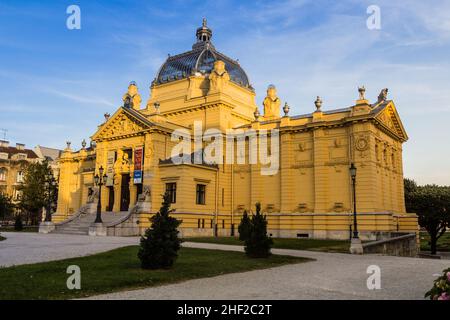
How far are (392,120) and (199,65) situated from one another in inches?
961

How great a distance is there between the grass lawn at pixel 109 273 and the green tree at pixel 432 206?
116ft

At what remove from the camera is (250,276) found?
14.4 metres

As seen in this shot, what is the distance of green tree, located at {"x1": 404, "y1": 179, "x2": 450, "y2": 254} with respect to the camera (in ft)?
158

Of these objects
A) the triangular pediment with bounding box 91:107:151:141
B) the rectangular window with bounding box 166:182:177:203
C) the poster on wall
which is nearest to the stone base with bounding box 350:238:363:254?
the rectangular window with bounding box 166:182:177:203

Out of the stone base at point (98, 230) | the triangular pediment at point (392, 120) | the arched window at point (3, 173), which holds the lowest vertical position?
the stone base at point (98, 230)

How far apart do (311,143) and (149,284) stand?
1184 inches

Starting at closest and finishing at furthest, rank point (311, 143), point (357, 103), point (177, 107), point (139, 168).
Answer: point (357, 103) < point (311, 143) < point (139, 168) < point (177, 107)

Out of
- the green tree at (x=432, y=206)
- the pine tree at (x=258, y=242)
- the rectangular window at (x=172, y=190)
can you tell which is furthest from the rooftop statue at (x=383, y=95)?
the pine tree at (x=258, y=242)

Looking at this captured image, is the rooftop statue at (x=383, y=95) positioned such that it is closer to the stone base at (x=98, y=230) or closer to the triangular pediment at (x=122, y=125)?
the triangular pediment at (x=122, y=125)

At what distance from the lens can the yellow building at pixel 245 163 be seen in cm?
3694

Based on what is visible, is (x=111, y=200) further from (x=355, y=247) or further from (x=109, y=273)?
(x=109, y=273)

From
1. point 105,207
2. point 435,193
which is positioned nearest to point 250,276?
point 105,207
